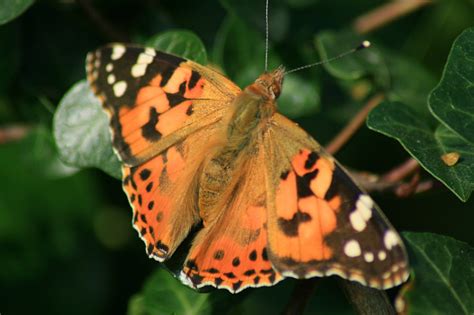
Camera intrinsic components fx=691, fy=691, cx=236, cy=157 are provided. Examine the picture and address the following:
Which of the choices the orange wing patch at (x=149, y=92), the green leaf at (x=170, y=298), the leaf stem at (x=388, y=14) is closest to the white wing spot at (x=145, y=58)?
the orange wing patch at (x=149, y=92)

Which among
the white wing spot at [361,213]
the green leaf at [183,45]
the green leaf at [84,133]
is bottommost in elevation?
the green leaf at [84,133]

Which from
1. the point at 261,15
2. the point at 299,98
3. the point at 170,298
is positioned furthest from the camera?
the point at 261,15

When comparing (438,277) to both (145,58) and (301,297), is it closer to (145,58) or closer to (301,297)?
(301,297)

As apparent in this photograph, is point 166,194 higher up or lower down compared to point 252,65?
lower down

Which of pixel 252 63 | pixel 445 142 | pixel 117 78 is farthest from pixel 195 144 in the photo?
pixel 445 142

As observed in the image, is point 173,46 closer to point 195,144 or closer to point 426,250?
point 195,144

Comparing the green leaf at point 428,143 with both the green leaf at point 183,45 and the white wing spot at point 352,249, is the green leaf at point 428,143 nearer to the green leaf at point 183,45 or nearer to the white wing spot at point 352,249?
the white wing spot at point 352,249

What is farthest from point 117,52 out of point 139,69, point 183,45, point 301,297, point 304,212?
point 301,297

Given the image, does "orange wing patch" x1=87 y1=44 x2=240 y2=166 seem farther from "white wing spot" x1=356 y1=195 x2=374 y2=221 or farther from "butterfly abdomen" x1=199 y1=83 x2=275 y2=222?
"white wing spot" x1=356 y1=195 x2=374 y2=221
